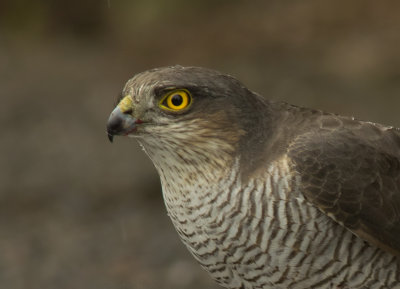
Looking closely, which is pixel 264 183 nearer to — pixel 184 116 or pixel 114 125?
pixel 184 116

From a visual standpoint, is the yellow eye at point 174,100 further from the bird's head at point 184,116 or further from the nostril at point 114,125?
the nostril at point 114,125

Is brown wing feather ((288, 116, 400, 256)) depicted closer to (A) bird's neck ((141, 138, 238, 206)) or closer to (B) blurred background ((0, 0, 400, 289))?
(A) bird's neck ((141, 138, 238, 206))

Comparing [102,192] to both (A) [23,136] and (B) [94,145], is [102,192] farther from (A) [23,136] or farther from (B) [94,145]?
(A) [23,136]

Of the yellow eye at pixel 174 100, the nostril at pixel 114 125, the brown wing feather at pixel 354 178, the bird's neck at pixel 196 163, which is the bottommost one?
the nostril at pixel 114 125

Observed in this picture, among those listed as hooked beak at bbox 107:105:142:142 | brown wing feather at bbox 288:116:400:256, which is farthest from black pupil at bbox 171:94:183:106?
brown wing feather at bbox 288:116:400:256

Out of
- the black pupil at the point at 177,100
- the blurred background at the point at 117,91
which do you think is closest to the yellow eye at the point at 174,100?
the black pupil at the point at 177,100

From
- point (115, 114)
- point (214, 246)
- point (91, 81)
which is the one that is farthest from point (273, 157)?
point (91, 81)
